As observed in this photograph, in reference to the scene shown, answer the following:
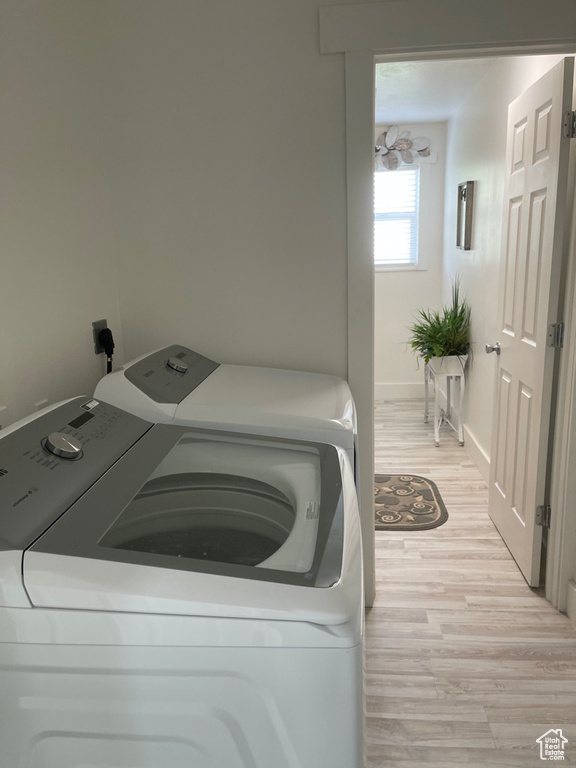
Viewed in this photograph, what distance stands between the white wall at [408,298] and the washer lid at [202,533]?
4396 mm

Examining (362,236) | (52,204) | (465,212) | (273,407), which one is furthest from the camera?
(465,212)

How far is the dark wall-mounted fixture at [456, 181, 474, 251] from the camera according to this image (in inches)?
173

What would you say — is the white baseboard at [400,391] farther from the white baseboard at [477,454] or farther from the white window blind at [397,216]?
the white baseboard at [477,454]

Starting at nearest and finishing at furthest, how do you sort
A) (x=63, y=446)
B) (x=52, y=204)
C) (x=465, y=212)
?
(x=63, y=446), (x=52, y=204), (x=465, y=212)

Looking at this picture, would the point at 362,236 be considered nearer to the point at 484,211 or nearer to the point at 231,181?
the point at 231,181

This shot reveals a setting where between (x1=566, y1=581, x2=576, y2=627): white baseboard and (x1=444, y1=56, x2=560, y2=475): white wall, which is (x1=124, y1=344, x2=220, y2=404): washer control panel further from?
(x1=444, y1=56, x2=560, y2=475): white wall

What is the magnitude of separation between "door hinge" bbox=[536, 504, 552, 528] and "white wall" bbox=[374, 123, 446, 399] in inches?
130

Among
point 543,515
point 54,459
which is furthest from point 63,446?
point 543,515

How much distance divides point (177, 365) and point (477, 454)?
8.83 feet

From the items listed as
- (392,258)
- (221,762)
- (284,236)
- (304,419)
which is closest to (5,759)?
(221,762)

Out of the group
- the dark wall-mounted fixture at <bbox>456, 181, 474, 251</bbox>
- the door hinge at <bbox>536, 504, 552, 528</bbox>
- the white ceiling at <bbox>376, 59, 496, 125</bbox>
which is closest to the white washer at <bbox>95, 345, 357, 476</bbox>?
the door hinge at <bbox>536, 504, 552, 528</bbox>

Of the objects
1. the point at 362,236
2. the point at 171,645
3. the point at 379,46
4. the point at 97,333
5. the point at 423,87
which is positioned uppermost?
the point at 423,87

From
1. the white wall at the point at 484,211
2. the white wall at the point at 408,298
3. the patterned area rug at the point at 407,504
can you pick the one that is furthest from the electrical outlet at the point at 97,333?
the white wall at the point at 408,298

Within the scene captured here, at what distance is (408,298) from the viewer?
19.1ft
